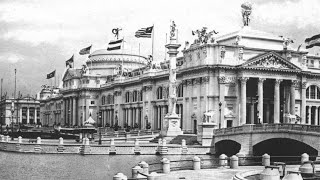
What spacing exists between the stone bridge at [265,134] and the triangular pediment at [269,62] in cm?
2392

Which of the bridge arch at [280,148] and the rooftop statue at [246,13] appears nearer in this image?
the bridge arch at [280,148]

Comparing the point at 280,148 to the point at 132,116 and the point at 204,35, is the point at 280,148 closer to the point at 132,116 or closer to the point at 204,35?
the point at 204,35

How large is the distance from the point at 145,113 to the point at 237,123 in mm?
27750

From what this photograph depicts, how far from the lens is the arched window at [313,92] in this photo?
100875 millimetres

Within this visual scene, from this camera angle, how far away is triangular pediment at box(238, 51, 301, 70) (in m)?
88.3

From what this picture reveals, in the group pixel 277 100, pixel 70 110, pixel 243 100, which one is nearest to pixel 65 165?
pixel 243 100

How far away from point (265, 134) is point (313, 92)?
46476 mm

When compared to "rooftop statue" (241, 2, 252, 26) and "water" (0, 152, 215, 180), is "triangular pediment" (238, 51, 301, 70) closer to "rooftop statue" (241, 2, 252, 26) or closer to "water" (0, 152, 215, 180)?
"rooftop statue" (241, 2, 252, 26)

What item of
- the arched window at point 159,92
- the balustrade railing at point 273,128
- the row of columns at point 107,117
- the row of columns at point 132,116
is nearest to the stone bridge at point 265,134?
the balustrade railing at point 273,128

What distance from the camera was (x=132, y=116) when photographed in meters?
123

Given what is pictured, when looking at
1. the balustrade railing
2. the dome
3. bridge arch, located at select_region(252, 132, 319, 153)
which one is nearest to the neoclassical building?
the balustrade railing

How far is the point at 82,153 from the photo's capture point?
65688 mm

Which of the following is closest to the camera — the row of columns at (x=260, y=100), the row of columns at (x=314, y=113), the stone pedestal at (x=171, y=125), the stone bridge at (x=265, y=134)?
the stone bridge at (x=265, y=134)

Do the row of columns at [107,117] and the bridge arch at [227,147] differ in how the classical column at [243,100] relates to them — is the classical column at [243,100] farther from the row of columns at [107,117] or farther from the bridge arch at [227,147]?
the row of columns at [107,117]
